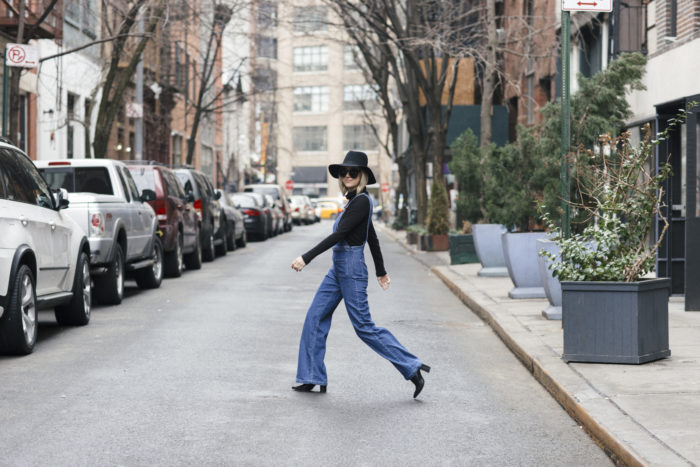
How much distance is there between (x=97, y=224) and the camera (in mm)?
13469

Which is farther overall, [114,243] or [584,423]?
[114,243]

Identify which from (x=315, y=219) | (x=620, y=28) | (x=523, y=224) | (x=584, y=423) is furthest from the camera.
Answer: (x=315, y=219)

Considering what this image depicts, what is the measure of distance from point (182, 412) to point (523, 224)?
10.2m

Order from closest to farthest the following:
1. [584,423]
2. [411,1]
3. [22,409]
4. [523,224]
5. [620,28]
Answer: [584,423], [22,409], [523,224], [620,28], [411,1]

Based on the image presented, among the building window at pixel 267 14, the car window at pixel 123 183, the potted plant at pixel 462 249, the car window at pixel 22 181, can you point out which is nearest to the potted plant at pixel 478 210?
the potted plant at pixel 462 249

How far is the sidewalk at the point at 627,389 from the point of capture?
590 cm

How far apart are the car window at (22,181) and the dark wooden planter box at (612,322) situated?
4.87 meters

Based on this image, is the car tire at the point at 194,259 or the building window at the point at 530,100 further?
the building window at the point at 530,100

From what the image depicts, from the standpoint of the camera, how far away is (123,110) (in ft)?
133

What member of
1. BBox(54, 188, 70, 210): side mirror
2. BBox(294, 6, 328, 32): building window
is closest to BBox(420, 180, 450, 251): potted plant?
BBox(294, 6, 328, 32): building window

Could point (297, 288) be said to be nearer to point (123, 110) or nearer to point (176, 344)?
point (176, 344)

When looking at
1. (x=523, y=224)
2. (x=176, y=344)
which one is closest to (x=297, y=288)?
(x=523, y=224)

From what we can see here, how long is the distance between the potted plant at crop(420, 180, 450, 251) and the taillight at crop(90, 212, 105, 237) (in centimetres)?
1398

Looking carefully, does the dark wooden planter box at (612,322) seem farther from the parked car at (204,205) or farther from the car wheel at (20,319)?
the parked car at (204,205)
